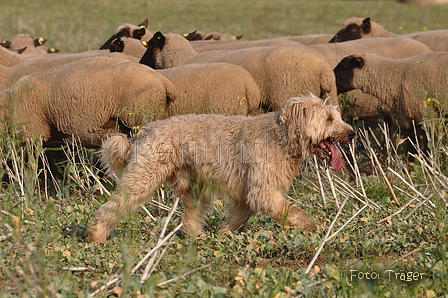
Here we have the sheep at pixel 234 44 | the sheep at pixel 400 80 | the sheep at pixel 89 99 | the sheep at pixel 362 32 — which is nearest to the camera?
the sheep at pixel 89 99

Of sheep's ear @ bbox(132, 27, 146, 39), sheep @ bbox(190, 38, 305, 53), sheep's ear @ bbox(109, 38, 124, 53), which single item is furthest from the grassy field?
sheep's ear @ bbox(132, 27, 146, 39)

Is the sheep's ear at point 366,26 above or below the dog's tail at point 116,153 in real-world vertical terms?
below

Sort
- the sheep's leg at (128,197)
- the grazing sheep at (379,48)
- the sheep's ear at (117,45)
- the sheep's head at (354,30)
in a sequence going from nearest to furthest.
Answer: the sheep's leg at (128,197)
the grazing sheep at (379,48)
the sheep's ear at (117,45)
the sheep's head at (354,30)

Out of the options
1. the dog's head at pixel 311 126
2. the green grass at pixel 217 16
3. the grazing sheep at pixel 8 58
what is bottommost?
the green grass at pixel 217 16

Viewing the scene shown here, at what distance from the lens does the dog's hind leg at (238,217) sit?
6.20 metres

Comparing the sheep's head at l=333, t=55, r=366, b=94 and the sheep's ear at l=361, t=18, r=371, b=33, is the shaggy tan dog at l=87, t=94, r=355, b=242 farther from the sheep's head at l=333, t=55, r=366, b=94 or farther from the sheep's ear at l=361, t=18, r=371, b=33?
the sheep's ear at l=361, t=18, r=371, b=33

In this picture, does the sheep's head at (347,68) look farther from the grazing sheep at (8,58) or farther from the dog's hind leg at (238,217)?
the dog's hind leg at (238,217)

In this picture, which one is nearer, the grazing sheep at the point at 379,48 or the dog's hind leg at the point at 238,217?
the dog's hind leg at the point at 238,217

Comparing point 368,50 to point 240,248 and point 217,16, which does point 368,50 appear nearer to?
point 240,248

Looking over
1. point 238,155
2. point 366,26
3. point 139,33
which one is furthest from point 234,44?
point 238,155

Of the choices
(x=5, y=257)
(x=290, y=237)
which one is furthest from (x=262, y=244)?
(x=5, y=257)

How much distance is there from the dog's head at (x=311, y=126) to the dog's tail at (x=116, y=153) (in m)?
1.27

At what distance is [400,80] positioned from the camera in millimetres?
10812

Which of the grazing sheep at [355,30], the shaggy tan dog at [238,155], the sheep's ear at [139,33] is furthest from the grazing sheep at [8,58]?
the grazing sheep at [355,30]
